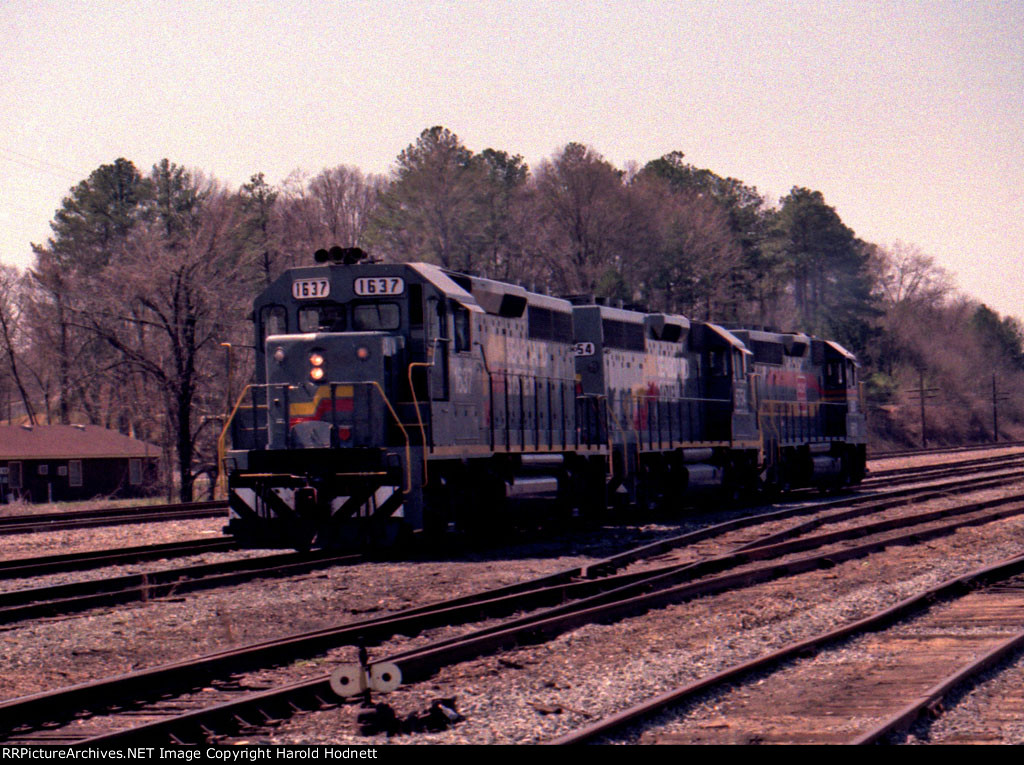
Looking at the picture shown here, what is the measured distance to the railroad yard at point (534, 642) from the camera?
6.38 metres

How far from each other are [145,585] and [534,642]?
4579mm

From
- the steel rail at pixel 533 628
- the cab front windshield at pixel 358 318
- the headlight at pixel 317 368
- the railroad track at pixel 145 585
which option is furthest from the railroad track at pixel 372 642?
the cab front windshield at pixel 358 318

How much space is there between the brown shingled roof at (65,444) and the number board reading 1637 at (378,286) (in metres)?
36.8

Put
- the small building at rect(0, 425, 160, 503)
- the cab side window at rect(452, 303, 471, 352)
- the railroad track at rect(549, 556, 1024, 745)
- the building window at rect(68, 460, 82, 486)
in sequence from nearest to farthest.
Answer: the railroad track at rect(549, 556, 1024, 745)
the cab side window at rect(452, 303, 471, 352)
the small building at rect(0, 425, 160, 503)
the building window at rect(68, 460, 82, 486)

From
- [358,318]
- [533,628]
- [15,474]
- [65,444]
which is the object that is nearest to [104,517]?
[358,318]

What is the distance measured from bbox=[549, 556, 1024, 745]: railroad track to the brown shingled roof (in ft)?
143

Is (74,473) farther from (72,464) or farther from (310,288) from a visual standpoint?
(310,288)

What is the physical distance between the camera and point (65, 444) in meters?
50.6

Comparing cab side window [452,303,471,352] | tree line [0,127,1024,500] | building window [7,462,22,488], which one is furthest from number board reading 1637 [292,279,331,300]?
building window [7,462,22,488]

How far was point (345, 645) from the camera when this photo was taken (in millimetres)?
8898

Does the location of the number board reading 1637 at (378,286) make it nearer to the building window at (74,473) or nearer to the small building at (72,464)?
the small building at (72,464)

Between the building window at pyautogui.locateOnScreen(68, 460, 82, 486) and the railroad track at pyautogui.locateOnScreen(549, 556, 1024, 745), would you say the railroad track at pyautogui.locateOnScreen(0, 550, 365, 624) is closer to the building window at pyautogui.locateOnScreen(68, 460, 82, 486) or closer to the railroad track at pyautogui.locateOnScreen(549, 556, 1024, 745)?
the railroad track at pyautogui.locateOnScreen(549, 556, 1024, 745)

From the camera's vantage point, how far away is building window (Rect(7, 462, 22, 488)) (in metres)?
48.3

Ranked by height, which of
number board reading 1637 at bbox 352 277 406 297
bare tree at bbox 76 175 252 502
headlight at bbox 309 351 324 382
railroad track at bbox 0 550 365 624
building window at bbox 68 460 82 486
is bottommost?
railroad track at bbox 0 550 365 624
